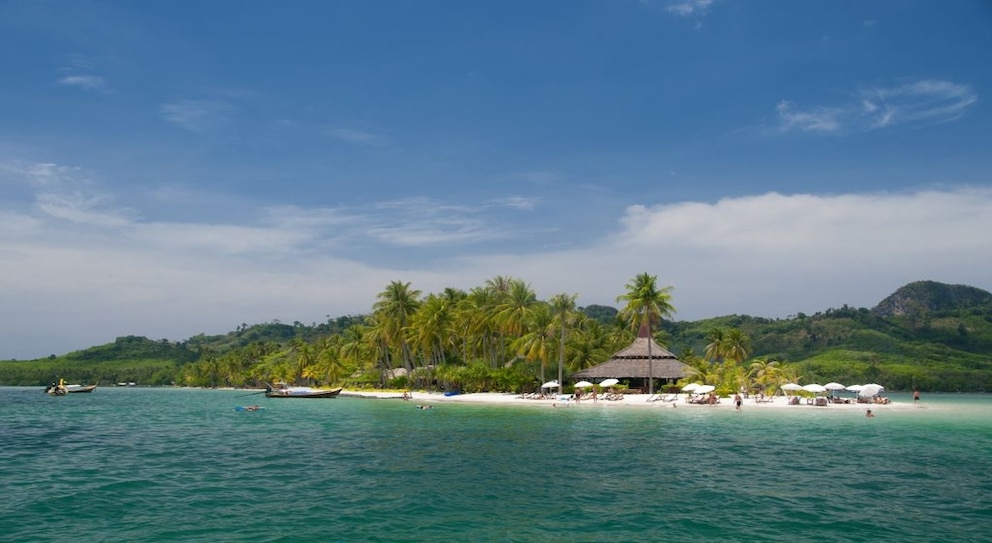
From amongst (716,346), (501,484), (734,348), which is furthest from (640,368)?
(501,484)

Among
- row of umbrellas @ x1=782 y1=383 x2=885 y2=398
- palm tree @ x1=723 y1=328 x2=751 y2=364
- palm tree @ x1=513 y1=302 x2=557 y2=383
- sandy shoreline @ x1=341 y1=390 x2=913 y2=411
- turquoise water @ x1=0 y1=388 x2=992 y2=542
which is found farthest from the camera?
palm tree @ x1=723 y1=328 x2=751 y2=364

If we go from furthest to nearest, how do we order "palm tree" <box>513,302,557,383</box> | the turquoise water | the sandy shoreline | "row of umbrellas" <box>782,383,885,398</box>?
"palm tree" <box>513,302,557,383</box> → "row of umbrellas" <box>782,383,885,398</box> → the sandy shoreline → the turquoise water

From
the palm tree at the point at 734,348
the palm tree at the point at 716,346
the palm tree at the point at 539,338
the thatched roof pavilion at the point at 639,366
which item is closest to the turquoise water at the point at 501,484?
the thatched roof pavilion at the point at 639,366

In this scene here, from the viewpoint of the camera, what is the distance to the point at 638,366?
252 feet

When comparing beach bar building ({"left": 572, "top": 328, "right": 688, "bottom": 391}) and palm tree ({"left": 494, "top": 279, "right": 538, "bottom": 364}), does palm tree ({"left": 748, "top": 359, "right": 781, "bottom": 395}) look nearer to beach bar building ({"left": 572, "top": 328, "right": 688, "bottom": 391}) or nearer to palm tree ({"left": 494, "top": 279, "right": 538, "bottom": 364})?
beach bar building ({"left": 572, "top": 328, "right": 688, "bottom": 391})

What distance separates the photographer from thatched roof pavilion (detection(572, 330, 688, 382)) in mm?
75375

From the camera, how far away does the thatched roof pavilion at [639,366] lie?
75375 mm

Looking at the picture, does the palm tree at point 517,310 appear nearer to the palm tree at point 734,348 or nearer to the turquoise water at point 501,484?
the palm tree at point 734,348

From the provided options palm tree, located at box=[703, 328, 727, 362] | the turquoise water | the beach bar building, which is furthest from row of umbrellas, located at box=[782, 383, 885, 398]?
palm tree, located at box=[703, 328, 727, 362]

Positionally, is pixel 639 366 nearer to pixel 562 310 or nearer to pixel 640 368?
pixel 640 368

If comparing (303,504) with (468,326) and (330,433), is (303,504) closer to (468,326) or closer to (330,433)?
(330,433)

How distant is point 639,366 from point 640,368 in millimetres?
368

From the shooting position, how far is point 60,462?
93.0ft

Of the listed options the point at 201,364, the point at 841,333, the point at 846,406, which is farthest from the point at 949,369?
the point at 201,364
